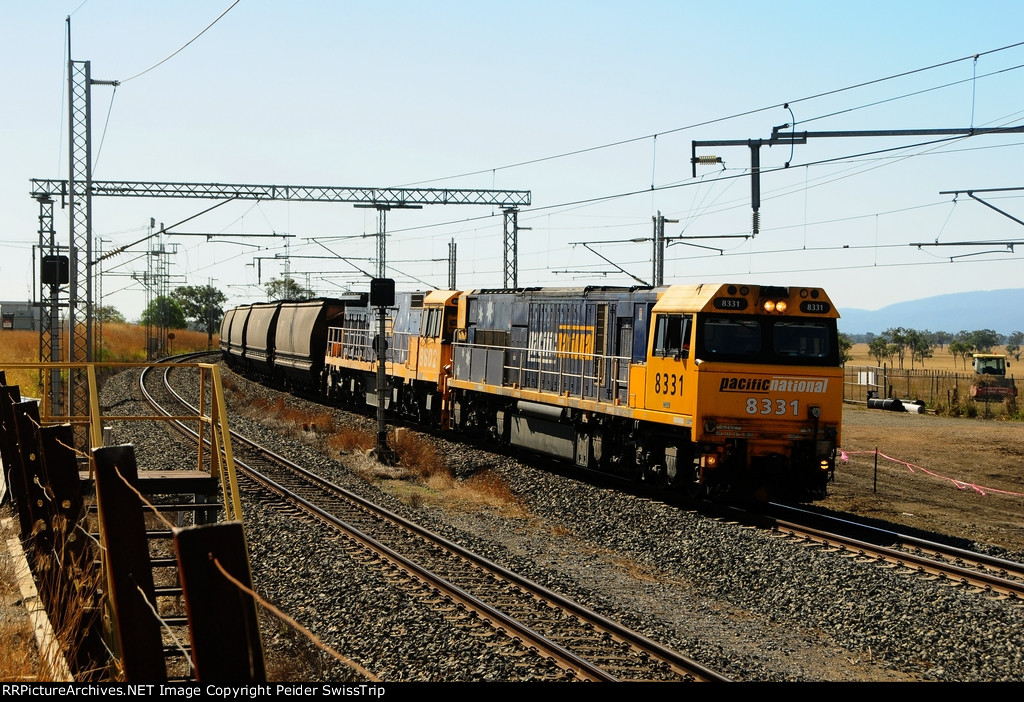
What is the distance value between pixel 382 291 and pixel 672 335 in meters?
7.83

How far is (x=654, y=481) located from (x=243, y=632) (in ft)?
48.9

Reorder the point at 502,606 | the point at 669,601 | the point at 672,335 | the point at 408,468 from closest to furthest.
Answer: the point at 502,606, the point at 669,601, the point at 672,335, the point at 408,468

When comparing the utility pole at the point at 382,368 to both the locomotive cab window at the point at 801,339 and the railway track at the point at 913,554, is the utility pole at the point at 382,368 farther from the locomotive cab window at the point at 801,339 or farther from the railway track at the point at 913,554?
the railway track at the point at 913,554

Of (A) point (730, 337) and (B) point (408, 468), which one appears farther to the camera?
(B) point (408, 468)

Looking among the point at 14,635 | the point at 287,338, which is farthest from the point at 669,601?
the point at 287,338

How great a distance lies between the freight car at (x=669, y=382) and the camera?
1568 centimetres

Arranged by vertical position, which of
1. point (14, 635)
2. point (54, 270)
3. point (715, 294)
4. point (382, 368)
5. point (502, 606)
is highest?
point (54, 270)

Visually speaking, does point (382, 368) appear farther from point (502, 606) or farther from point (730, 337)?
point (502, 606)

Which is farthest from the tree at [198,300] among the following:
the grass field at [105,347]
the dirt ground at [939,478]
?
the dirt ground at [939,478]

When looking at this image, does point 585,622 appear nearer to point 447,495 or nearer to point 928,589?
point 928,589

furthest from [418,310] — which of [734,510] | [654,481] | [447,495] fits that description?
[734,510]

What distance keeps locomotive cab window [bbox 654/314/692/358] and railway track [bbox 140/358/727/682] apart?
16.8 ft

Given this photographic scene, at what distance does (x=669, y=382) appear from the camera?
16422 mm

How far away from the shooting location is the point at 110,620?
707 cm
